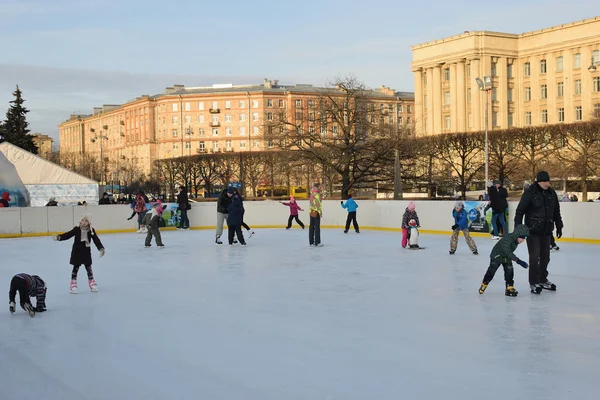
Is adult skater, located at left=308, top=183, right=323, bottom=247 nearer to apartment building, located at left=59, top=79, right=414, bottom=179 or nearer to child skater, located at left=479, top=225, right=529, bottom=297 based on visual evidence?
child skater, located at left=479, top=225, right=529, bottom=297

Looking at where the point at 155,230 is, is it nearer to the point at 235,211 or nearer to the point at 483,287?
the point at 235,211

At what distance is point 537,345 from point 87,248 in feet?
23.3

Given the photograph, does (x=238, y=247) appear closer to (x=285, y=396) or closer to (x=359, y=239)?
(x=359, y=239)

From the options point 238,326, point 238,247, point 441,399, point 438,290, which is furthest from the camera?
point 238,247

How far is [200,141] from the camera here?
113875 millimetres

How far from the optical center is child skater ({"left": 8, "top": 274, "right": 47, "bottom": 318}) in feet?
30.2

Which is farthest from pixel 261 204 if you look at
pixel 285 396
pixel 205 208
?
pixel 285 396

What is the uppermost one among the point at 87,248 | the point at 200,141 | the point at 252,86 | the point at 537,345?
the point at 252,86

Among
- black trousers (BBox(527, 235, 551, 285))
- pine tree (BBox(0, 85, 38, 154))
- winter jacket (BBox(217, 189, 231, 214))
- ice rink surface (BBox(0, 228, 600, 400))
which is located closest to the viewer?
ice rink surface (BBox(0, 228, 600, 400))

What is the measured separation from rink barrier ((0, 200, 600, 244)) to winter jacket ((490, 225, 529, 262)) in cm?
1215

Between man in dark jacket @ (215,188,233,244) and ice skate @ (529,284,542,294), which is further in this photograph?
man in dark jacket @ (215,188,233,244)

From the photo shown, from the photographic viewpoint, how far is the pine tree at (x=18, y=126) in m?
62.1

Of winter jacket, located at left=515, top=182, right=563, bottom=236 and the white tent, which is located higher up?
the white tent

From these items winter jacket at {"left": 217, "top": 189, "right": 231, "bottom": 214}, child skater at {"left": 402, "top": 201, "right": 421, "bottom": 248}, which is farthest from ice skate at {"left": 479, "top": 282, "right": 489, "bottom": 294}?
winter jacket at {"left": 217, "top": 189, "right": 231, "bottom": 214}
